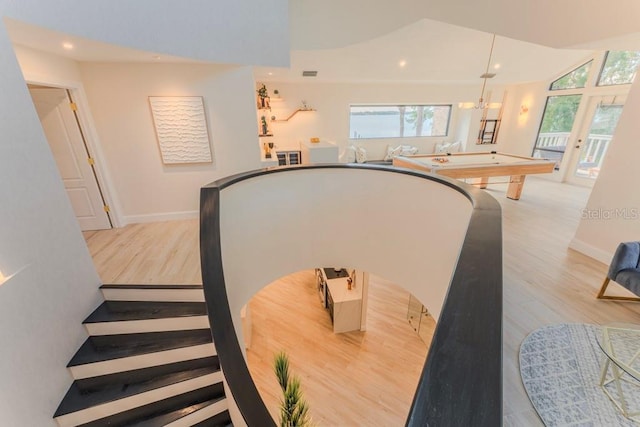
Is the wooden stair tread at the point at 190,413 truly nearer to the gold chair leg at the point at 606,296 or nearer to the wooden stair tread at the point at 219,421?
the wooden stair tread at the point at 219,421

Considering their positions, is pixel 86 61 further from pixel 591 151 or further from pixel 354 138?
pixel 591 151

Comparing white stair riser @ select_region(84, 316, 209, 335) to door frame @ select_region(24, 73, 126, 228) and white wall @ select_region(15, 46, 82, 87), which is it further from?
white wall @ select_region(15, 46, 82, 87)

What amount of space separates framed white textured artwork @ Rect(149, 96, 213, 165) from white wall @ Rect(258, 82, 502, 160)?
3.49m

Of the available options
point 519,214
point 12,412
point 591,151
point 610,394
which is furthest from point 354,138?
point 12,412

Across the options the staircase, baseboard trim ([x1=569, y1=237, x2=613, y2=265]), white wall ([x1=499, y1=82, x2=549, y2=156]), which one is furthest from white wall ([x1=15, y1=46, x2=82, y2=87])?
white wall ([x1=499, y1=82, x2=549, y2=156])

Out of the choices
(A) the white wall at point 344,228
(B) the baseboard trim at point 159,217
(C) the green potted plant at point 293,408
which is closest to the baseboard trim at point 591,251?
(A) the white wall at point 344,228

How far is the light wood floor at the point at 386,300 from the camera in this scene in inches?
92.1

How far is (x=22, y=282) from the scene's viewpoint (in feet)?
6.04

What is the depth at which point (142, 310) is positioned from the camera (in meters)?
2.52

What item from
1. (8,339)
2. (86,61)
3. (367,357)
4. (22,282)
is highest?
(86,61)

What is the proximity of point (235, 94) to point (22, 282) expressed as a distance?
3.11m

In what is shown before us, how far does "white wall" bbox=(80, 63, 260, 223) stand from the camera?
11.5 feet

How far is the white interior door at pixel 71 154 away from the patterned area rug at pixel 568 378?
17.0 ft

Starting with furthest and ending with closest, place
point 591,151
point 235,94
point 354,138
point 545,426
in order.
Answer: point 354,138
point 591,151
point 235,94
point 545,426
